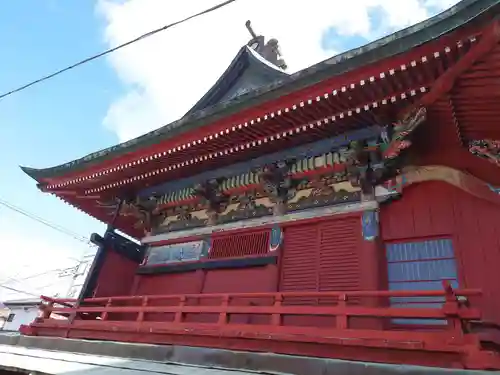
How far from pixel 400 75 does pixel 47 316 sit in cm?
891

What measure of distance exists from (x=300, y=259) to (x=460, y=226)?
2.83 metres

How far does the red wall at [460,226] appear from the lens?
17.6ft

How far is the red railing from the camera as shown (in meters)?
4.01

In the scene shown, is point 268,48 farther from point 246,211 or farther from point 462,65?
point 462,65

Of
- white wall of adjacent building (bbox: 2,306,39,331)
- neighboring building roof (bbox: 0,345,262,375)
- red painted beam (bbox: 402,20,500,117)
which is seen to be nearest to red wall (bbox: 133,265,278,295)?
neighboring building roof (bbox: 0,345,262,375)

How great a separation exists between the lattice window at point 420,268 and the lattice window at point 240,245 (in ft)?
8.30

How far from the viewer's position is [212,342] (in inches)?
221

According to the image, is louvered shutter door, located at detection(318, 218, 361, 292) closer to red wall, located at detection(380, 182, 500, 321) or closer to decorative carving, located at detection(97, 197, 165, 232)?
red wall, located at detection(380, 182, 500, 321)

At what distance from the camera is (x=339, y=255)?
668 centimetres

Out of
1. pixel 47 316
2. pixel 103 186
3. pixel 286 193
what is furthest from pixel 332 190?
pixel 47 316

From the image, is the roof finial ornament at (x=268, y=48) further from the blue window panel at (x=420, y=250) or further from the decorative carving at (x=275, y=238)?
the blue window panel at (x=420, y=250)

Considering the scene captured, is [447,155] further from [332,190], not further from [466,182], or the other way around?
[332,190]

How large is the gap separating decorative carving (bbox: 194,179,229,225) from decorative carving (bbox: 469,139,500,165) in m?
5.24

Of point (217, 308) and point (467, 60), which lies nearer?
point (467, 60)
